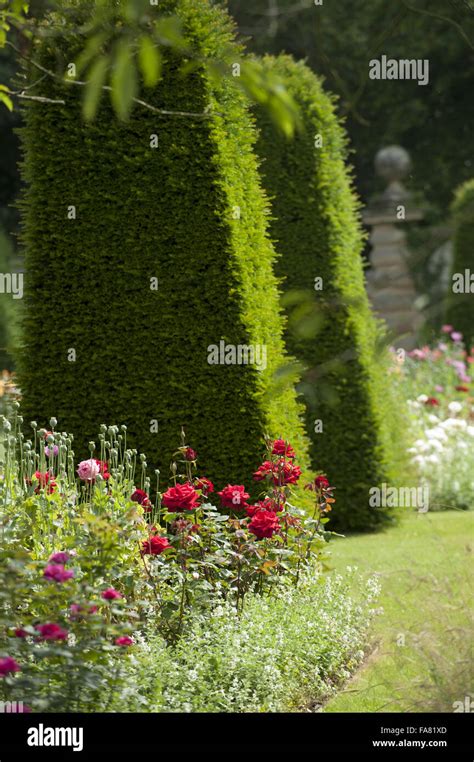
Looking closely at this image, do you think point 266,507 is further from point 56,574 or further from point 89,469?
point 56,574

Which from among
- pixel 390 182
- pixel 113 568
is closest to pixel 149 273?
pixel 113 568

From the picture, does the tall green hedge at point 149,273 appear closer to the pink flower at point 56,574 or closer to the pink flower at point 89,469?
the pink flower at point 89,469

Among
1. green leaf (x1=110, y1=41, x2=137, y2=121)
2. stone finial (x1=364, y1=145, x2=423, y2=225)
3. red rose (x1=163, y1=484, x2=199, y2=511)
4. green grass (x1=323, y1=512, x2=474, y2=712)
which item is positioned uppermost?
stone finial (x1=364, y1=145, x2=423, y2=225)

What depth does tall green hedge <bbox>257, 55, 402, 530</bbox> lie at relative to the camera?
336 inches

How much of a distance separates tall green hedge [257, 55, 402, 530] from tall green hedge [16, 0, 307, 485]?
2207 millimetres

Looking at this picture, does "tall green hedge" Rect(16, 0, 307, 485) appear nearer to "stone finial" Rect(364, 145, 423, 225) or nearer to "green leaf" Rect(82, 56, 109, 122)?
"green leaf" Rect(82, 56, 109, 122)

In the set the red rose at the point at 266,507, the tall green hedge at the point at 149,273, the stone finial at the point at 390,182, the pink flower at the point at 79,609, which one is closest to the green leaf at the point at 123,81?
the pink flower at the point at 79,609

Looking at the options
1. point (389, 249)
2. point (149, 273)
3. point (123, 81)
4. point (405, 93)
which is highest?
point (405, 93)

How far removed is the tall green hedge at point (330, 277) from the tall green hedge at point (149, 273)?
2207 mm

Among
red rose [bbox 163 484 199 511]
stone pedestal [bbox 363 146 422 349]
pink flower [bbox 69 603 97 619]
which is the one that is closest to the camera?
pink flower [bbox 69 603 97 619]

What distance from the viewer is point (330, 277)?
8.65 metres

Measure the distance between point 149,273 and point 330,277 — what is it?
2.76m

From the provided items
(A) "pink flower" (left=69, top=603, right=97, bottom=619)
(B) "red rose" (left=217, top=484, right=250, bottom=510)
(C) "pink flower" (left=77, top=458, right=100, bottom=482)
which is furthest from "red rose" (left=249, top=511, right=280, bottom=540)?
(A) "pink flower" (left=69, top=603, right=97, bottom=619)

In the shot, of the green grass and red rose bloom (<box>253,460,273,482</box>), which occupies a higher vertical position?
red rose bloom (<box>253,460,273,482</box>)
